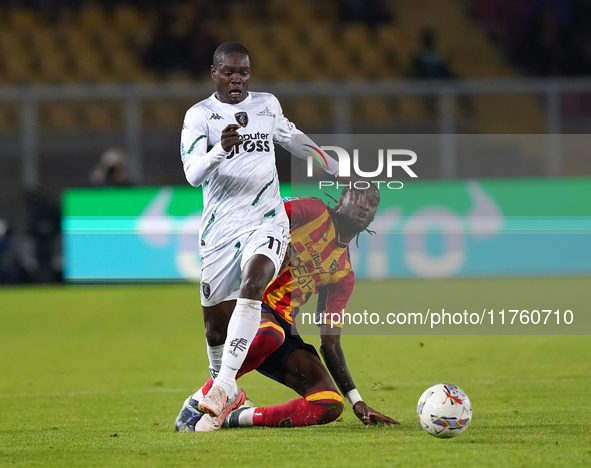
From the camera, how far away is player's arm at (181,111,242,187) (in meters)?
4.89

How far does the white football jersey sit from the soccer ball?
135cm

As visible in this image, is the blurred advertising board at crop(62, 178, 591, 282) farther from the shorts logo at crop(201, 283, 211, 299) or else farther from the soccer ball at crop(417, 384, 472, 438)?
the soccer ball at crop(417, 384, 472, 438)

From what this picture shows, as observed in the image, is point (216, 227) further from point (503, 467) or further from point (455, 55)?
point (455, 55)

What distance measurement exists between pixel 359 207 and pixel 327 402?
4.20 ft

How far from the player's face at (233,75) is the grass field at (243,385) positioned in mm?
1852

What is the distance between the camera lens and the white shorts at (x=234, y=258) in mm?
5164

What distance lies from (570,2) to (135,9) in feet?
27.4

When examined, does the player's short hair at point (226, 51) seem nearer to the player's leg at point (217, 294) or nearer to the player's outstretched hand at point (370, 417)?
the player's leg at point (217, 294)

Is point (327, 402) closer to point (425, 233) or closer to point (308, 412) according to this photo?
point (308, 412)

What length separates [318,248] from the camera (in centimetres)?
576

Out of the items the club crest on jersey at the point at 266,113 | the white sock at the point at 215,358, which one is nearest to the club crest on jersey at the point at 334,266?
the white sock at the point at 215,358

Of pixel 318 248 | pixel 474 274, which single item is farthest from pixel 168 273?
pixel 318 248

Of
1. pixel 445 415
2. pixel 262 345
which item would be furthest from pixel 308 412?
pixel 445 415

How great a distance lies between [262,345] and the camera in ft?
17.3
